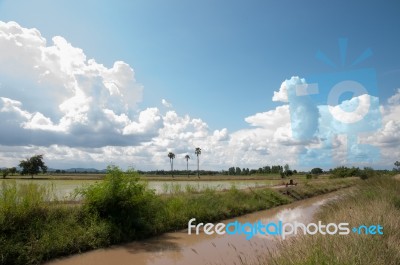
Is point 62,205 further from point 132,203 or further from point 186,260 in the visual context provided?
point 186,260

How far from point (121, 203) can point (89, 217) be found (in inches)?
54.0

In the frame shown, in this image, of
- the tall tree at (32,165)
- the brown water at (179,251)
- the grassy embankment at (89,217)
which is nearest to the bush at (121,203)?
the grassy embankment at (89,217)

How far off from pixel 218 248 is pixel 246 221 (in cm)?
667

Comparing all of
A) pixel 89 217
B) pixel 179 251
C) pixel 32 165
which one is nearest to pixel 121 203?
pixel 89 217

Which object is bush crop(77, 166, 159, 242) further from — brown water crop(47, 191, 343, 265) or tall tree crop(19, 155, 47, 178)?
tall tree crop(19, 155, 47, 178)

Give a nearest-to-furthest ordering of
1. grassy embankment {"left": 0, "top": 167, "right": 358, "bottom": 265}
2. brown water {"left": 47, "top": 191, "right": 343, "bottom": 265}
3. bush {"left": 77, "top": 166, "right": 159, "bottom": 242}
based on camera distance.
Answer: grassy embankment {"left": 0, "top": 167, "right": 358, "bottom": 265} → brown water {"left": 47, "top": 191, "right": 343, "bottom": 265} → bush {"left": 77, "top": 166, "right": 159, "bottom": 242}

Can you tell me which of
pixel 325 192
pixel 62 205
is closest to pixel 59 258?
pixel 62 205

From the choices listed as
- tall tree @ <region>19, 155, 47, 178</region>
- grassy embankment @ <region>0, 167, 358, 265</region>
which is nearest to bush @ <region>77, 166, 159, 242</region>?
grassy embankment @ <region>0, 167, 358, 265</region>

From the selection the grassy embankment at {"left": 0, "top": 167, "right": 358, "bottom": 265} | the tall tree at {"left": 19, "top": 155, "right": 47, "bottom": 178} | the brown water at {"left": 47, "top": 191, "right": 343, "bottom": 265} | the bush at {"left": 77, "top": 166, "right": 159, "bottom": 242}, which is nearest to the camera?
the grassy embankment at {"left": 0, "top": 167, "right": 358, "bottom": 265}

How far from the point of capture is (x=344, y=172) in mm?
74688

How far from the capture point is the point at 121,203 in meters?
13.2

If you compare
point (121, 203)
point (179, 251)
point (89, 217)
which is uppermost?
point (121, 203)

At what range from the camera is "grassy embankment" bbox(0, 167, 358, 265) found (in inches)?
390

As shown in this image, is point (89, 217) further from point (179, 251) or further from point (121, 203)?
point (179, 251)
